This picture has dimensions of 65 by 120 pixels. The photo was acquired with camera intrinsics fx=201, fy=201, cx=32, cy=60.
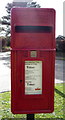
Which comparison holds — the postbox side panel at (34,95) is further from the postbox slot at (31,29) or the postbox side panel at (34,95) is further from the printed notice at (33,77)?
the postbox slot at (31,29)

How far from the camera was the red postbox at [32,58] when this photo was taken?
2.98 m

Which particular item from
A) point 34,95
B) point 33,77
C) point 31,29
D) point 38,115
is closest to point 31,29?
point 31,29

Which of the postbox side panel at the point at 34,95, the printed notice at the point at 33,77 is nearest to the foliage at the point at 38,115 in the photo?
the postbox side panel at the point at 34,95

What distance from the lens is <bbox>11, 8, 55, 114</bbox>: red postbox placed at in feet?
9.78

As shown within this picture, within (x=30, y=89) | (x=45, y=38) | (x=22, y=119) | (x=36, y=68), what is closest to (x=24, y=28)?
(x=45, y=38)

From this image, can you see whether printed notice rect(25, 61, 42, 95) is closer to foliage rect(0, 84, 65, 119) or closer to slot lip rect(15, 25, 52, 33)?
slot lip rect(15, 25, 52, 33)

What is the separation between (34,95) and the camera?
10.1 feet

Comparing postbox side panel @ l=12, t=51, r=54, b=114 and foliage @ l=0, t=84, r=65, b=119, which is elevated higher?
postbox side panel @ l=12, t=51, r=54, b=114

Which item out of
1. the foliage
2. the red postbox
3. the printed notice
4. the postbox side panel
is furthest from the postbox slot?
the foliage

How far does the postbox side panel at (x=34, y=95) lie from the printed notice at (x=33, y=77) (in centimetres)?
5

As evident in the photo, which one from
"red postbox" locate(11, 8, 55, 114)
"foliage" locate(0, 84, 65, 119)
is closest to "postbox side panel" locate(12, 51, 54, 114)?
"red postbox" locate(11, 8, 55, 114)

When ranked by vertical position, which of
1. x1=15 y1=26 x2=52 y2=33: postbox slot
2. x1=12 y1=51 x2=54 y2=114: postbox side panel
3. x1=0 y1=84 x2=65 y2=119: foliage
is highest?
Answer: x1=15 y1=26 x2=52 y2=33: postbox slot

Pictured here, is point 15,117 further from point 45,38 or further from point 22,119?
point 45,38

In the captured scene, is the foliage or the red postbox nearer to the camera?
the red postbox
